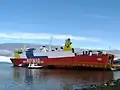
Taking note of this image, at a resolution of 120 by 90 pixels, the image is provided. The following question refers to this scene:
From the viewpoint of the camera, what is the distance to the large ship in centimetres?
10238

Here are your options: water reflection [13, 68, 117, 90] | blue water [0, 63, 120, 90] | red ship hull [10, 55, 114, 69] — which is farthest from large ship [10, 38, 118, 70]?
blue water [0, 63, 120, 90]

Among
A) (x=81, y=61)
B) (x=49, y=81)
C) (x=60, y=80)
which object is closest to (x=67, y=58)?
(x=81, y=61)

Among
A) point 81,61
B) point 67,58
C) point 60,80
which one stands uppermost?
point 67,58

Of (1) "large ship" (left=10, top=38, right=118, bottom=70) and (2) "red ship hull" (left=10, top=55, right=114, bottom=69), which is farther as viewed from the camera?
(1) "large ship" (left=10, top=38, right=118, bottom=70)

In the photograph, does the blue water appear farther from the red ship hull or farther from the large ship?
the large ship

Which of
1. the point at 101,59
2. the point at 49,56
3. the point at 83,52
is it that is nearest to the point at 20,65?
the point at 49,56

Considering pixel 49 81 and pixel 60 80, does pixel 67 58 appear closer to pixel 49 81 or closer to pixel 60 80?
pixel 60 80

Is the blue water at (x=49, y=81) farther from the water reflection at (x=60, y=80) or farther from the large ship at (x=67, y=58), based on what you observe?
the large ship at (x=67, y=58)

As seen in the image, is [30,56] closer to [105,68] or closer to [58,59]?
[58,59]

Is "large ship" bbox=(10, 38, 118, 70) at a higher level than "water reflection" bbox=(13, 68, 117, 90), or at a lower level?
higher

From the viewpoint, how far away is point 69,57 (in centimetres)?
10650

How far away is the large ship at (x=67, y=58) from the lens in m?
102

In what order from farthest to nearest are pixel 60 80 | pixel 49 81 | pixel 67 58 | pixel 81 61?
pixel 67 58 < pixel 81 61 < pixel 60 80 < pixel 49 81

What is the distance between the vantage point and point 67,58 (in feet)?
350
